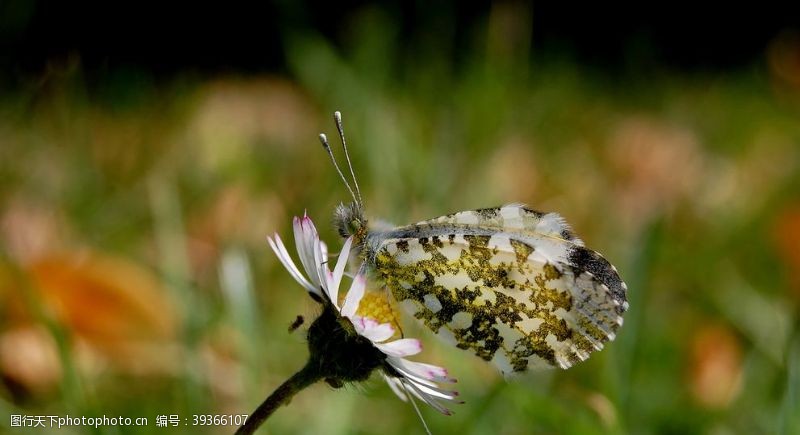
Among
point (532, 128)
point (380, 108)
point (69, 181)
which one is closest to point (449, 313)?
point (69, 181)

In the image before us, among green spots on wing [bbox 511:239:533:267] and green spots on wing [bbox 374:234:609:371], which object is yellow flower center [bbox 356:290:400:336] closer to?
green spots on wing [bbox 374:234:609:371]

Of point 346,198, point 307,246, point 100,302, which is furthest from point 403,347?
point 346,198

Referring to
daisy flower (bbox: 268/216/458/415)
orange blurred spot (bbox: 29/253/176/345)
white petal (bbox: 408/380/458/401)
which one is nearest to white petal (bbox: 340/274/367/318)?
daisy flower (bbox: 268/216/458/415)

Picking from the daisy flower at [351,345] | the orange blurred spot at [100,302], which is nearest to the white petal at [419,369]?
the daisy flower at [351,345]

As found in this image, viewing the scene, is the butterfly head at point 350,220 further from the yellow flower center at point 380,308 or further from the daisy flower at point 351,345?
the daisy flower at point 351,345

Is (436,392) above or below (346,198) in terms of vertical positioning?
below

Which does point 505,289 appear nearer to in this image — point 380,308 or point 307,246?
point 380,308

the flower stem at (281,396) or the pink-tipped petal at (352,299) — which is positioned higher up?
the pink-tipped petal at (352,299)
